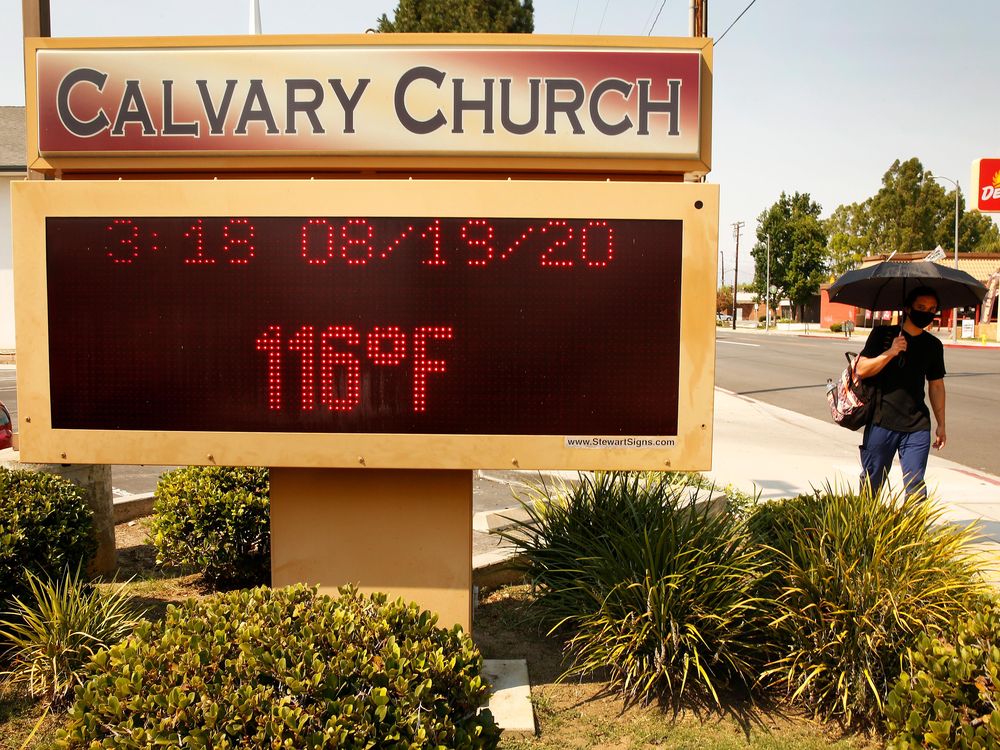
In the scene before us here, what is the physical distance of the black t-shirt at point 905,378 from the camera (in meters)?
5.40

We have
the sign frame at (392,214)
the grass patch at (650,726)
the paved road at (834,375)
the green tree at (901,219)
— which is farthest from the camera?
the green tree at (901,219)

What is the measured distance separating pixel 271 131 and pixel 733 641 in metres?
3.12

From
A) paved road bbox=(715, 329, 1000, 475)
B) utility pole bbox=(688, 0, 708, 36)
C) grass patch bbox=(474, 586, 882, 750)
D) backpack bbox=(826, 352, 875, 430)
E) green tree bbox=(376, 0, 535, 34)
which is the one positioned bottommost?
grass patch bbox=(474, 586, 882, 750)

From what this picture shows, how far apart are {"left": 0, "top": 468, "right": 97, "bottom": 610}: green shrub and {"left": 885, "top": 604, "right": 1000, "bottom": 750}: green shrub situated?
381 centimetres

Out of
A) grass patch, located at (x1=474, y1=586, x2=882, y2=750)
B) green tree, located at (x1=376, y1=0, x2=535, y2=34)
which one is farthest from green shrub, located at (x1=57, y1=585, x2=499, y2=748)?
green tree, located at (x1=376, y1=0, x2=535, y2=34)

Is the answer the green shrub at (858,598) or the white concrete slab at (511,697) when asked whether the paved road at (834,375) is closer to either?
the green shrub at (858,598)

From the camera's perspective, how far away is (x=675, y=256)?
333 centimetres

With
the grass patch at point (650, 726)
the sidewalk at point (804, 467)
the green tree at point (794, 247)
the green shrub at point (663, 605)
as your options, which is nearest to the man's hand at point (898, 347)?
the sidewalk at point (804, 467)

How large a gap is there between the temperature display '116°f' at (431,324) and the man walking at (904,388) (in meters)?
2.81

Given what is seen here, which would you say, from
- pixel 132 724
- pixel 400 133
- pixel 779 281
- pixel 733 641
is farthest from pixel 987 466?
pixel 779 281

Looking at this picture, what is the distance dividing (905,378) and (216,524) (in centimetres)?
468

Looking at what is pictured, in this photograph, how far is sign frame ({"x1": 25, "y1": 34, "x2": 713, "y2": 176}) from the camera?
332cm

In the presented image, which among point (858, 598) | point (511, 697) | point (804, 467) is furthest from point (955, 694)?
point (804, 467)

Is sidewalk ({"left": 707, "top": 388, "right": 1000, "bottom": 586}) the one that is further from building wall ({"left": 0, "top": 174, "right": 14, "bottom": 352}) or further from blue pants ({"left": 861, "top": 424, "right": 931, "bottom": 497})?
building wall ({"left": 0, "top": 174, "right": 14, "bottom": 352})
